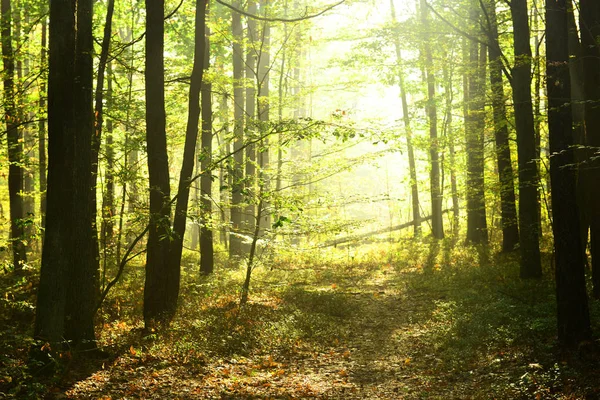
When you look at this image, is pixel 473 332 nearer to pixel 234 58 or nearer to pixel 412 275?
pixel 412 275

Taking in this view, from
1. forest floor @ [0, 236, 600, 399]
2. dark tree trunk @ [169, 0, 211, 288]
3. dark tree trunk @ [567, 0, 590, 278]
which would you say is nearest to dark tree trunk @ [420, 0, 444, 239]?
forest floor @ [0, 236, 600, 399]

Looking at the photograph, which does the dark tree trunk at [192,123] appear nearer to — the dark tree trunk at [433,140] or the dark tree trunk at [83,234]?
the dark tree trunk at [83,234]

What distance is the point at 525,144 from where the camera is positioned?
12875 mm

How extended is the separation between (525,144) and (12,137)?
12862 millimetres

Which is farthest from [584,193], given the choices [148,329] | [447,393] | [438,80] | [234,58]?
[234,58]

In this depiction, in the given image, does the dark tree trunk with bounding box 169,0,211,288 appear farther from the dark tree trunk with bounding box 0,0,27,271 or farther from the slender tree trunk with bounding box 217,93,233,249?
the dark tree trunk with bounding box 0,0,27,271

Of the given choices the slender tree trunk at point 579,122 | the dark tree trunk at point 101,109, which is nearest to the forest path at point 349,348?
the slender tree trunk at point 579,122

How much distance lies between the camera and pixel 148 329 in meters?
9.83

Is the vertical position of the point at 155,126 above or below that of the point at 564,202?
above

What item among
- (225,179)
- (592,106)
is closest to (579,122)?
(592,106)

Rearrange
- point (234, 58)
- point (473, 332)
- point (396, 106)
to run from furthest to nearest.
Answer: point (396, 106) → point (234, 58) → point (473, 332)

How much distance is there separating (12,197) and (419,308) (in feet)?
37.5

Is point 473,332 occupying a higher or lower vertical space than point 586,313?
lower

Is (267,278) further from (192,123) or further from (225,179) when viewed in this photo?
(192,123)
